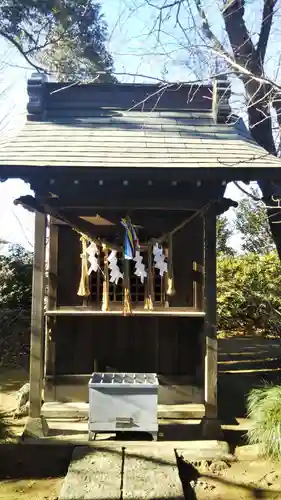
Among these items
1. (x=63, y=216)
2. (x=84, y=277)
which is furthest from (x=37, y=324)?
(x=63, y=216)

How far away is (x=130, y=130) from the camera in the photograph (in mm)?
5969

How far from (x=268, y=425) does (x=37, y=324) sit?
2.68 m

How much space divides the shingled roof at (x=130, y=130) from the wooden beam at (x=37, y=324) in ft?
3.02

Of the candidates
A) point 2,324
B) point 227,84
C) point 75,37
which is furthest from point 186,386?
point 75,37

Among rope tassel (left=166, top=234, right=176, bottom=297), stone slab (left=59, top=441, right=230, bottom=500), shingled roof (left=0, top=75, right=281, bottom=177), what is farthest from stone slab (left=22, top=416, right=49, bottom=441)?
shingled roof (left=0, top=75, right=281, bottom=177)

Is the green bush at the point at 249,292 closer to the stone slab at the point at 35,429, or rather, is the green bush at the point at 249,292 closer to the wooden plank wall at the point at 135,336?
the wooden plank wall at the point at 135,336

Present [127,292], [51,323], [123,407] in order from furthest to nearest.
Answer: [51,323], [127,292], [123,407]

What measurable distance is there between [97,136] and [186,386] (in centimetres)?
341

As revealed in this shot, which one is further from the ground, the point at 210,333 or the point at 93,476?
the point at 210,333

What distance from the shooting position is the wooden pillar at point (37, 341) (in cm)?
496

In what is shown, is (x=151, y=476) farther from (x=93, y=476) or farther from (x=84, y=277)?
(x=84, y=277)

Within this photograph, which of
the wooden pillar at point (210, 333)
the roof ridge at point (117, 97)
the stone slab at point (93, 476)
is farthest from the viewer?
the roof ridge at point (117, 97)

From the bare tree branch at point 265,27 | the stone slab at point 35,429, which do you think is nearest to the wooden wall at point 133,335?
the stone slab at point 35,429

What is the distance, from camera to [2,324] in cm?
981
